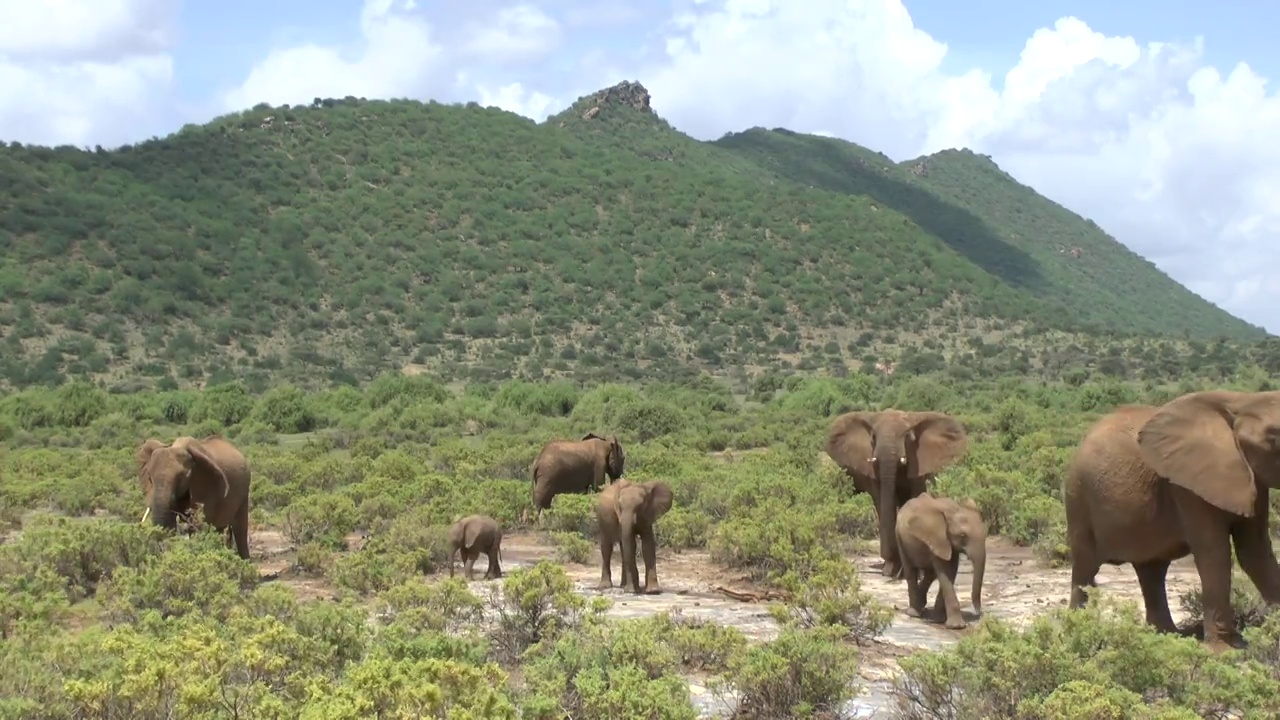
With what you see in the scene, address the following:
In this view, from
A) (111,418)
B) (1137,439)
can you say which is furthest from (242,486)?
(111,418)

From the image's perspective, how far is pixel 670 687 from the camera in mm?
6688

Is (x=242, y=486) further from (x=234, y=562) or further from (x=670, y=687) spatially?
(x=670, y=687)

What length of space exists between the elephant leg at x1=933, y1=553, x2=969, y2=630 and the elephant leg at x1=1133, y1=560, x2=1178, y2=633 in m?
1.47

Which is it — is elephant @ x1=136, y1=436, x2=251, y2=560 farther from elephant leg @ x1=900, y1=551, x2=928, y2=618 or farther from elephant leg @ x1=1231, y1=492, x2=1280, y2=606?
elephant leg @ x1=1231, y1=492, x2=1280, y2=606

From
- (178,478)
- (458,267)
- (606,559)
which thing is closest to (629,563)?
(606,559)

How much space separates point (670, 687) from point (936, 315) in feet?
213

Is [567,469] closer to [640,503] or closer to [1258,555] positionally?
[640,503]

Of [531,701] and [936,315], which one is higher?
[936,315]

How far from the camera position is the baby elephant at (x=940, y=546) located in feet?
34.0

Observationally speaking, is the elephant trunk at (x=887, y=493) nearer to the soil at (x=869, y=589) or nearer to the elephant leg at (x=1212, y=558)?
the soil at (x=869, y=589)

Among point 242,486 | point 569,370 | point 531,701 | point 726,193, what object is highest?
point 726,193

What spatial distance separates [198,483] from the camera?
12758mm

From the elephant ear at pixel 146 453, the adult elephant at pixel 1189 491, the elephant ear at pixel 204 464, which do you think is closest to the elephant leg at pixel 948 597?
the adult elephant at pixel 1189 491

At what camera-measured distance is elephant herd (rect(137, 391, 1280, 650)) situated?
8258 mm
